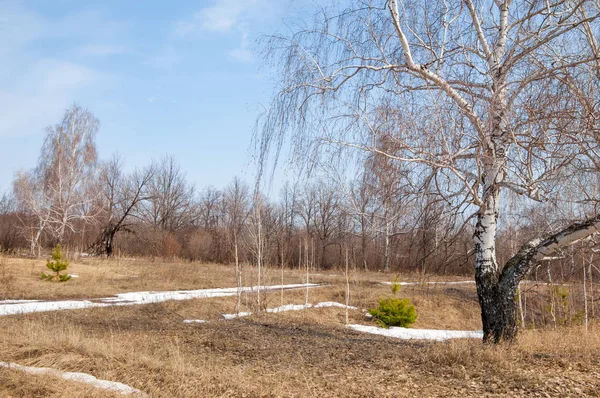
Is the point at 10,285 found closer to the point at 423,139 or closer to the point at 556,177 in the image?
the point at 423,139

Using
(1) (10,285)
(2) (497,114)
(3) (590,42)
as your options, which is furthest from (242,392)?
(1) (10,285)

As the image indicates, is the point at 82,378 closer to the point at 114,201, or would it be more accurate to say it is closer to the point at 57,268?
the point at 57,268

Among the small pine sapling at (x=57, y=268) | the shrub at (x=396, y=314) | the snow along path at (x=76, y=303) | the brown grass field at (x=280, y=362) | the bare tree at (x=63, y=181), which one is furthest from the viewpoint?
the bare tree at (x=63, y=181)

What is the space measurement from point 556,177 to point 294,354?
3819 mm

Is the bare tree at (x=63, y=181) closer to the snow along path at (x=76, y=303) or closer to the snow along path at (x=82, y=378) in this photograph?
the snow along path at (x=76, y=303)

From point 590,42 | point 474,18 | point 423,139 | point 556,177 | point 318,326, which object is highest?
point 474,18

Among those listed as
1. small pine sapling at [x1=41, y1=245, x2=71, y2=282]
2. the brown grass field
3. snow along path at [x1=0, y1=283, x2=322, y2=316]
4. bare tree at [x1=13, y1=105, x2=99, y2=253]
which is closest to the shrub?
snow along path at [x1=0, y1=283, x2=322, y2=316]

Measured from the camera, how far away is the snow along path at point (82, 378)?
459cm

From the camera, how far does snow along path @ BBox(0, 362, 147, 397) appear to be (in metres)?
4.59

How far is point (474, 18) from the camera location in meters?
6.06

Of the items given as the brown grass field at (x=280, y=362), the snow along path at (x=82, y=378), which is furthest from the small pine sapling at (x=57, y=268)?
the snow along path at (x=82, y=378)

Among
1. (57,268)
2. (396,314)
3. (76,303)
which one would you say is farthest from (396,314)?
(57,268)

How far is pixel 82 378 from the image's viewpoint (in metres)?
4.96

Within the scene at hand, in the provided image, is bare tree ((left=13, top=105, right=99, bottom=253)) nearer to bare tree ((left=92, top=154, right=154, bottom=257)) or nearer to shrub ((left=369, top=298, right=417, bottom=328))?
bare tree ((left=92, top=154, right=154, bottom=257))
